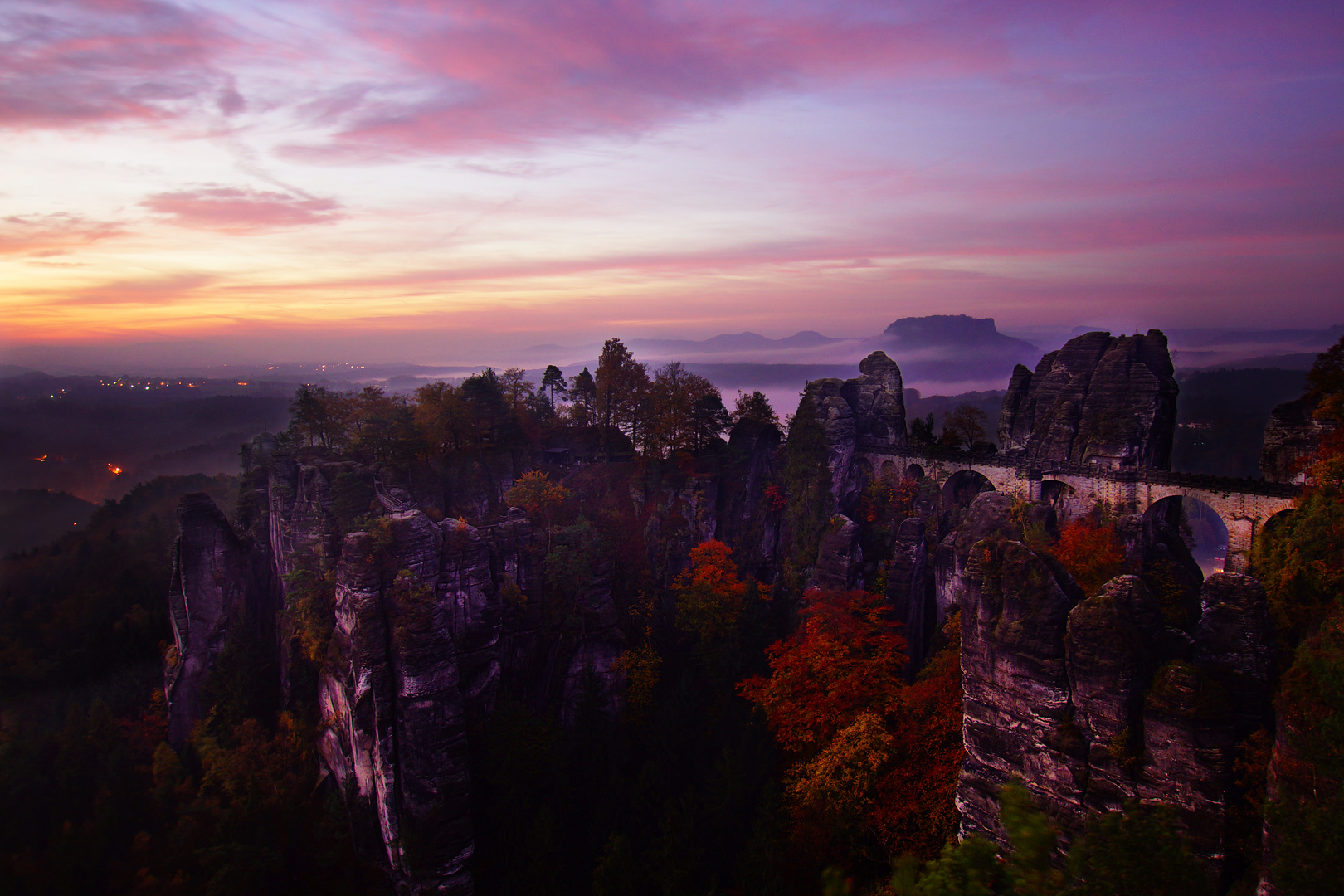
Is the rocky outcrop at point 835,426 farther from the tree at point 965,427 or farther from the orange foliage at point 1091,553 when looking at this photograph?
the orange foliage at point 1091,553

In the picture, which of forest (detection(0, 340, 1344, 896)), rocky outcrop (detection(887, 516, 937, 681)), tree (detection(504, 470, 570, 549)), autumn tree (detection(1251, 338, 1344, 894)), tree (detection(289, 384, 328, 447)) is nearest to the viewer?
autumn tree (detection(1251, 338, 1344, 894))

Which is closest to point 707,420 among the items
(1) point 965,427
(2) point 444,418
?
(2) point 444,418

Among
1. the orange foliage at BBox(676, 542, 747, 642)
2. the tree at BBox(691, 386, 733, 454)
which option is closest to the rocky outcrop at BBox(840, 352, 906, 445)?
the tree at BBox(691, 386, 733, 454)

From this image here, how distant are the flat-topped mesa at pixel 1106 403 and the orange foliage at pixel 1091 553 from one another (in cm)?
556

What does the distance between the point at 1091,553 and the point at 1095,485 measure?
9094 mm

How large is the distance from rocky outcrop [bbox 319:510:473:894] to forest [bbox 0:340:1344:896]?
2.91ft

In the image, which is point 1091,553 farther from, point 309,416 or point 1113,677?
point 309,416

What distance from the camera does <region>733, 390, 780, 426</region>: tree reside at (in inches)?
1955

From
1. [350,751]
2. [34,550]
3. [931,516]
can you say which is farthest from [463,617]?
[34,550]

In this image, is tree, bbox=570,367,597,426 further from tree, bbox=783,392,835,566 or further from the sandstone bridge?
the sandstone bridge

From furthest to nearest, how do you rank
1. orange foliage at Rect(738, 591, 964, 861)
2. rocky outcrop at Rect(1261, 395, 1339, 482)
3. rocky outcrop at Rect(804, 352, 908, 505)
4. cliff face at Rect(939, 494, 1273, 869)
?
rocky outcrop at Rect(804, 352, 908, 505)
rocky outcrop at Rect(1261, 395, 1339, 482)
orange foliage at Rect(738, 591, 964, 861)
cliff face at Rect(939, 494, 1273, 869)

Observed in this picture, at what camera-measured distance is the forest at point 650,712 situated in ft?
51.7

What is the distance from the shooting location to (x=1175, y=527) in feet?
120

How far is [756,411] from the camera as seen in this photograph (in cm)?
4969
